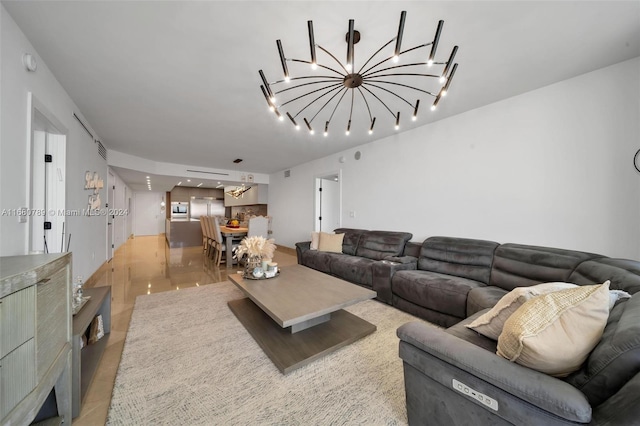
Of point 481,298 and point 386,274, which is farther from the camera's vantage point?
point 386,274

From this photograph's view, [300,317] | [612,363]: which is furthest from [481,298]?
[300,317]

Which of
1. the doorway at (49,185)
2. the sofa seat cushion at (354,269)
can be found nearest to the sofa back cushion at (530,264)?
the sofa seat cushion at (354,269)

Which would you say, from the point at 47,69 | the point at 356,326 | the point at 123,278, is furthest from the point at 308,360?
the point at 123,278

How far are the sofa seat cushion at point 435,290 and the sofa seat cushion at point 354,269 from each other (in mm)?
424

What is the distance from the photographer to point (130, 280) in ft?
13.3

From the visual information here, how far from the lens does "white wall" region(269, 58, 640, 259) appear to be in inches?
86.7

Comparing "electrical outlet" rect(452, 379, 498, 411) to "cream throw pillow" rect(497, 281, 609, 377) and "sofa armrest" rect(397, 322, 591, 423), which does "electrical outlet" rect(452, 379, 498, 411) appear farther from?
"cream throw pillow" rect(497, 281, 609, 377)

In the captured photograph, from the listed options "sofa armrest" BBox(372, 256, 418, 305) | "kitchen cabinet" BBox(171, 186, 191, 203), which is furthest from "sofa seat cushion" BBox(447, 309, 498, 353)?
"kitchen cabinet" BBox(171, 186, 191, 203)

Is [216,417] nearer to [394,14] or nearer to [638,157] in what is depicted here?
[394,14]

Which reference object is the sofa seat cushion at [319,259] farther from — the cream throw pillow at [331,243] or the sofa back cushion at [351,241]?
the sofa back cushion at [351,241]

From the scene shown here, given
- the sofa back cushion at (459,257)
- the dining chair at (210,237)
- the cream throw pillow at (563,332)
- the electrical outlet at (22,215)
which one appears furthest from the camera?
the dining chair at (210,237)

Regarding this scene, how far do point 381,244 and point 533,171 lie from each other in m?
2.20

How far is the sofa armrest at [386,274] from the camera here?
118 inches

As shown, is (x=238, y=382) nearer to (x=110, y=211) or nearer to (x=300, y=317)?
(x=300, y=317)
